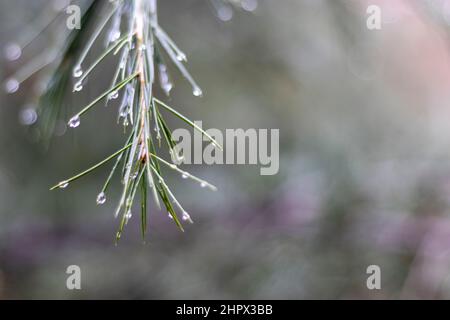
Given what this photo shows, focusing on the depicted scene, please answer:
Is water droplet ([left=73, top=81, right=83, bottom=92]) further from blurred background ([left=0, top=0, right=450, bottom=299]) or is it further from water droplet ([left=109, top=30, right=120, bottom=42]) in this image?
blurred background ([left=0, top=0, right=450, bottom=299])

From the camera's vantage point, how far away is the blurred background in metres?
1.68

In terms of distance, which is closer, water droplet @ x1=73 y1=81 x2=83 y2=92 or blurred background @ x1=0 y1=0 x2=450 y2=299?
water droplet @ x1=73 y1=81 x2=83 y2=92

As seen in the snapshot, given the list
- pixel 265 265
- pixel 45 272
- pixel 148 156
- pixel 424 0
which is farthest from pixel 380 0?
pixel 45 272

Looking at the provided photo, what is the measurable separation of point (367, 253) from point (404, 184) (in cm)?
27

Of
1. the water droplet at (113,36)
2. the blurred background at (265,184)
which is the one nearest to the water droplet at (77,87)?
the water droplet at (113,36)

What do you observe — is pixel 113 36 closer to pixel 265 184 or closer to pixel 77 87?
pixel 77 87

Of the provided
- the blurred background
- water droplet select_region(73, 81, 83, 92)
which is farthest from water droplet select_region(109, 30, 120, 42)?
the blurred background

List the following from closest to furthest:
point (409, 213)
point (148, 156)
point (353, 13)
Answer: point (148, 156)
point (353, 13)
point (409, 213)

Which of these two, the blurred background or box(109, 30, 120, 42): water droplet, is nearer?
box(109, 30, 120, 42): water droplet

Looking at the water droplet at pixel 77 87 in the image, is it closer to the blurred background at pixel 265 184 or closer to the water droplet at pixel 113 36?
the water droplet at pixel 113 36

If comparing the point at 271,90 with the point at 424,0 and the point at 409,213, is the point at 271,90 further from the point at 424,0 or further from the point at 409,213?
the point at 424,0

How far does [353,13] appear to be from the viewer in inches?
53.6

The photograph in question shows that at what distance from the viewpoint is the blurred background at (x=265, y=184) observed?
168cm

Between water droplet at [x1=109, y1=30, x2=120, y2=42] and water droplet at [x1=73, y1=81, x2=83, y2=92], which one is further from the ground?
water droplet at [x1=109, y1=30, x2=120, y2=42]
